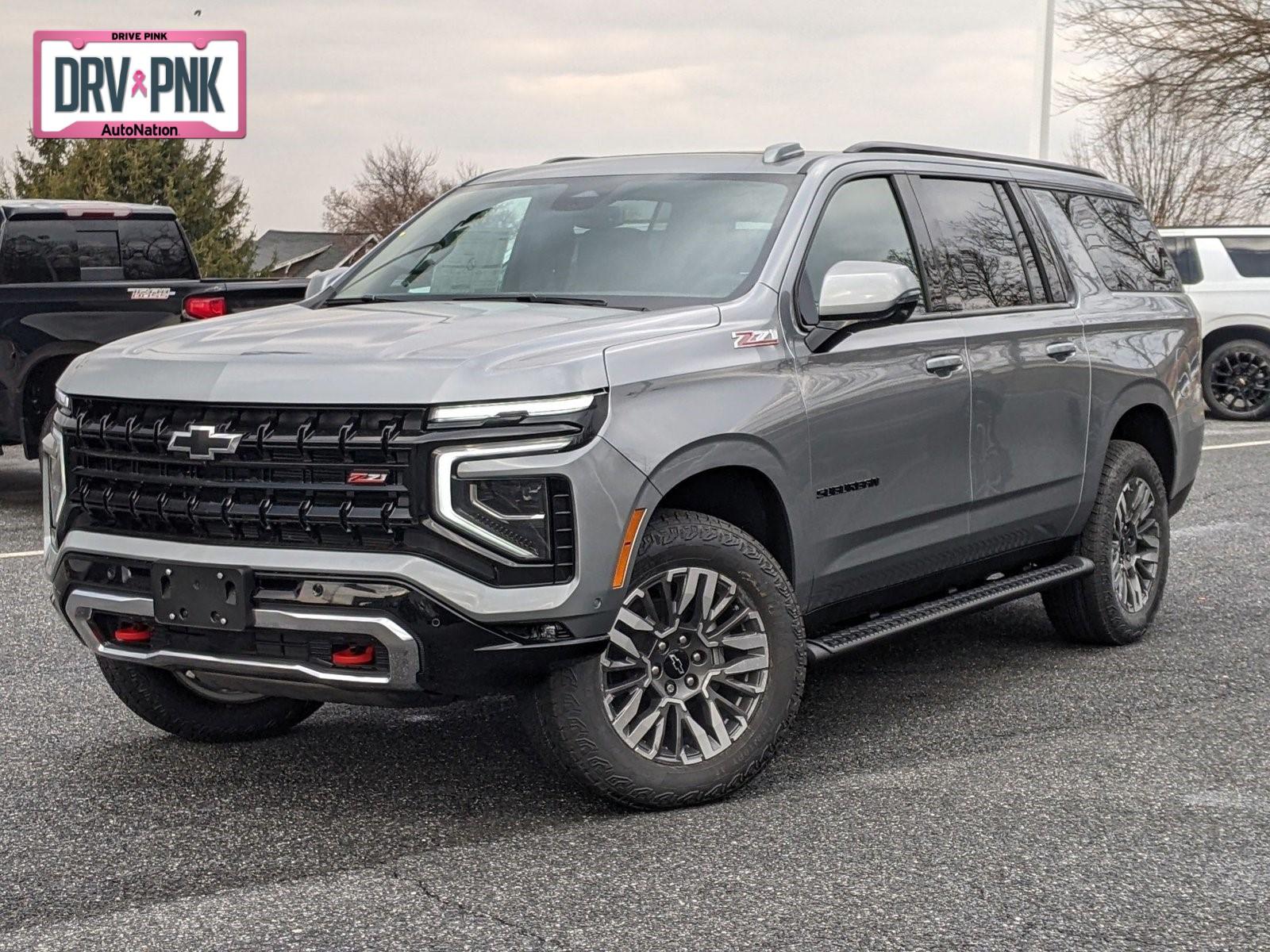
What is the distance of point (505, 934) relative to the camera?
150 inches

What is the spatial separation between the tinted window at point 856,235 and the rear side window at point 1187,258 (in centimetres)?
1334

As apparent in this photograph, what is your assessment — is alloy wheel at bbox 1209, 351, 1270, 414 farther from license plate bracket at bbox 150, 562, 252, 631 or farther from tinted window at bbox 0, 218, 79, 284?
license plate bracket at bbox 150, 562, 252, 631

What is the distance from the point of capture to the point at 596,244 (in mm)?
5523

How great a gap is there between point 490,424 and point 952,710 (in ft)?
8.04

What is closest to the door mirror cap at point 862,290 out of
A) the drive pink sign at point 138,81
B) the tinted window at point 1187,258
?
the tinted window at point 1187,258

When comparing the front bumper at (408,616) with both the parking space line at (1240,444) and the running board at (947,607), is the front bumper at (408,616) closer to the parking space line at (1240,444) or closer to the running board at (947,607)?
the running board at (947,607)

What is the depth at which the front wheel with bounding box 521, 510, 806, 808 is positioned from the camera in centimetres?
449

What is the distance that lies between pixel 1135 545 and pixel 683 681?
3.07 m

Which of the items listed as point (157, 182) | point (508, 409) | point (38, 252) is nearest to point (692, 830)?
point (508, 409)

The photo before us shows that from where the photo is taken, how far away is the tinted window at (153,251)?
11.9m

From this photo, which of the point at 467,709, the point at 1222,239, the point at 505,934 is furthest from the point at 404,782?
the point at 1222,239

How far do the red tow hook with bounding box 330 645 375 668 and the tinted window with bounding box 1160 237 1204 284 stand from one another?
15504mm

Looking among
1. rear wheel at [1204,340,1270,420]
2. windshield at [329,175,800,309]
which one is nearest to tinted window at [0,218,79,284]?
windshield at [329,175,800,309]

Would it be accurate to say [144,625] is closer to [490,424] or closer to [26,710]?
[490,424]
